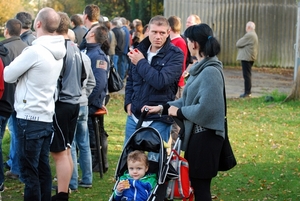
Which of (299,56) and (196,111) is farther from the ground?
(196,111)

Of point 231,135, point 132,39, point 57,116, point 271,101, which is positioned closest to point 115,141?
point 231,135

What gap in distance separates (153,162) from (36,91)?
142cm

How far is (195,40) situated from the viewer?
6.56 m

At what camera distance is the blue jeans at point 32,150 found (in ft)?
22.6

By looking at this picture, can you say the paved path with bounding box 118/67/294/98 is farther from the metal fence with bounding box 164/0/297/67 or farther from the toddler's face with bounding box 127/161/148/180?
the toddler's face with bounding box 127/161/148/180

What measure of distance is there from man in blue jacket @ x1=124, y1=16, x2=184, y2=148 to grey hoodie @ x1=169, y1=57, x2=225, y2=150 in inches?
40.0

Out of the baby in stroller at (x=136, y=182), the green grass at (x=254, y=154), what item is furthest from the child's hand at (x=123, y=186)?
the green grass at (x=254, y=154)

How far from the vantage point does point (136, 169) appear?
6535mm

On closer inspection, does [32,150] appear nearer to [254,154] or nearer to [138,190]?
[138,190]

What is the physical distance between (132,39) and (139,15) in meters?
9.89

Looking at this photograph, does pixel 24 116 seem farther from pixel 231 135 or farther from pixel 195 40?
pixel 231 135

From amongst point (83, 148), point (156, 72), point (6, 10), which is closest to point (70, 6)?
point (6, 10)

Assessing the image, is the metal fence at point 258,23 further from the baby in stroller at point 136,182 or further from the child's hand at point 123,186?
the child's hand at point 123,186

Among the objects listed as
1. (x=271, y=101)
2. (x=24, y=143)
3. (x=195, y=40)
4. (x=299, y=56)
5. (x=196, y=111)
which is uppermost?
(x=195, y=40)
